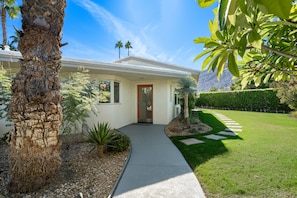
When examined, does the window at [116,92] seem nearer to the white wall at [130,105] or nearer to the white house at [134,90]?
the white house at [134,90]

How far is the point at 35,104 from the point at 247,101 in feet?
71.3

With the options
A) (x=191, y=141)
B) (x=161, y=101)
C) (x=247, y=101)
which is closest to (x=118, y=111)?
(x=161, y=101)

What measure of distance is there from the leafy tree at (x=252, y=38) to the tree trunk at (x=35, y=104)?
11.0 ft

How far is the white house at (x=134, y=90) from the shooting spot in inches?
330

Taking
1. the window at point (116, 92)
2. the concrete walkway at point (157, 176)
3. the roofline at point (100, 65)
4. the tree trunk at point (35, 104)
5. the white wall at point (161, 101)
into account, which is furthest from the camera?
the white wall at point (161, 101)

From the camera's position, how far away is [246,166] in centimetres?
451

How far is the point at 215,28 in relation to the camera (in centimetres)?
114

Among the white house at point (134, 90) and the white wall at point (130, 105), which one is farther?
the white wall at point (130, 105)

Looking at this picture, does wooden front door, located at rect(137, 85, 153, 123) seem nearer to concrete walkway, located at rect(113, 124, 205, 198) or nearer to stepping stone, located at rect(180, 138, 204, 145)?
stepping stone, located at rect(180, 138, 204, 145)

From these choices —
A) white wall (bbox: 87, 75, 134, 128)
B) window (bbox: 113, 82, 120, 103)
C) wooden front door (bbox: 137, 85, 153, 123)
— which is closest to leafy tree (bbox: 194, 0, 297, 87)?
white wall (bbox: 87, 75, 134, 128)

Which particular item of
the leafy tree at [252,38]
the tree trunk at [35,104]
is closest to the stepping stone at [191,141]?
the tree trunk at [35,104]

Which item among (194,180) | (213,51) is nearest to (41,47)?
(213,51)

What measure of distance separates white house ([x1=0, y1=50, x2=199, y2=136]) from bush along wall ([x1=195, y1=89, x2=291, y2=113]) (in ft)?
34.6

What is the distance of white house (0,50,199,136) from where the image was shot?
8375 millimetres
